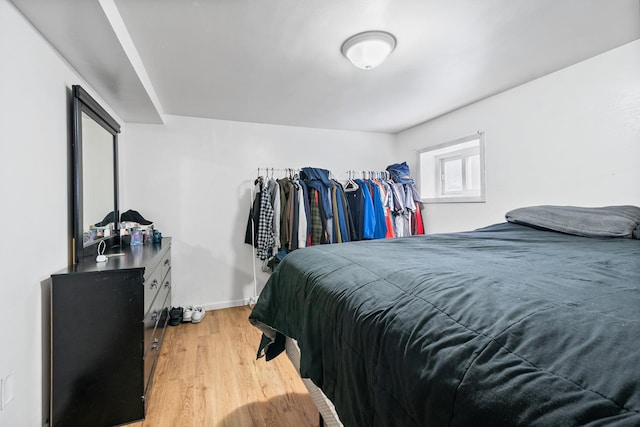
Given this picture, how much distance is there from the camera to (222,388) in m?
1.85

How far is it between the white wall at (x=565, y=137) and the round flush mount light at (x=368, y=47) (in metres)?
1.48

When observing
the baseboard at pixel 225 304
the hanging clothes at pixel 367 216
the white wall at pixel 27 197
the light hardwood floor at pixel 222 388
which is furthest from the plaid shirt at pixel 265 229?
the white wall at pixel 27 197

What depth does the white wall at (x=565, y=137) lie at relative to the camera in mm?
1955

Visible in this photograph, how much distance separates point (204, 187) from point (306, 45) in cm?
199

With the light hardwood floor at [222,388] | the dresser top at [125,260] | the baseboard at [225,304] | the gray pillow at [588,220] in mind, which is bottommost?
the light hardwood floor at [222,388]

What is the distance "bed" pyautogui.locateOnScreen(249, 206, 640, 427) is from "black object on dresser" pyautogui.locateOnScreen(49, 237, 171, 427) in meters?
0.86

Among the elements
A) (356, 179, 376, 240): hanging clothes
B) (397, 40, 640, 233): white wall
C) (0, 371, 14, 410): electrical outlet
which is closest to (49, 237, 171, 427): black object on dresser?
(0, 371, 14, 410): electrical outlet

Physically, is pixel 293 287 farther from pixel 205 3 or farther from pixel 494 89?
pixel 494 89

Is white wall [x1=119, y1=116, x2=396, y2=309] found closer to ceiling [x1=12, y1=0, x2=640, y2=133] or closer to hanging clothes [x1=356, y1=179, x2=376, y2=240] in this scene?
ceiling [x1=12, y1=0, x2=640, y2=133]

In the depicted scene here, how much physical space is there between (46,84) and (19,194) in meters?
0.64

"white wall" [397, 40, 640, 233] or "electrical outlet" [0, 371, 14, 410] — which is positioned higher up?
"white wall" [397, 40, 640, 233]

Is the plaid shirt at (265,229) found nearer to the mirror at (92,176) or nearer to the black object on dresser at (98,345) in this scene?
the mirror at (92,176)

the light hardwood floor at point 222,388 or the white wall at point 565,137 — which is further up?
the white wall at point 565,137

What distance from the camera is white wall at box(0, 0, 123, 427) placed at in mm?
1226
